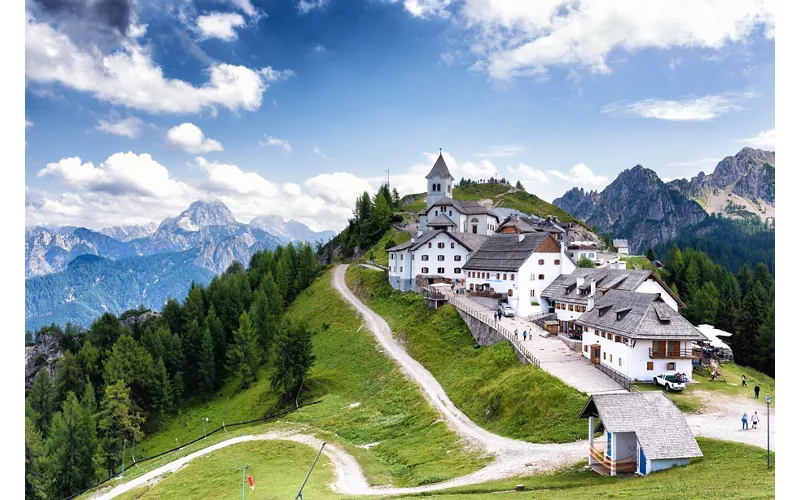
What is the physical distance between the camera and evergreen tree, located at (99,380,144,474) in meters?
71.6

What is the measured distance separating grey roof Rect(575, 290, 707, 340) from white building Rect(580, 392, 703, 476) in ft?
52.4

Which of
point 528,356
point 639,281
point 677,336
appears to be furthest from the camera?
point 639,281

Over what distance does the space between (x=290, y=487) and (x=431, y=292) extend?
152ft

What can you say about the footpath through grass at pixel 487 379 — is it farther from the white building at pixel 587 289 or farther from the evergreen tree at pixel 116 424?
the evergreen tree at pixel 116 424

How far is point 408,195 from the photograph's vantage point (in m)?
198

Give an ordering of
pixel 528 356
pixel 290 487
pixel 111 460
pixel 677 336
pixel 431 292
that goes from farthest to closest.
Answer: pixel 431 292, pixel 111 460, pixel 528 356, pixel 677 336, pixel 290 487

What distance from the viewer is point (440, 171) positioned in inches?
5536

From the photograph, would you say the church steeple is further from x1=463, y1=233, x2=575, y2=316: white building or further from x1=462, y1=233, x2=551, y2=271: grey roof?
x1=463, y1=233, x2=575, y2=316: white building

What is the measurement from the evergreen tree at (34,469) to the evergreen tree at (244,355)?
2965 centimetres

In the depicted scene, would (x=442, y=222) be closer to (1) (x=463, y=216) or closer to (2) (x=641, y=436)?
(1) (x=463, y=216)

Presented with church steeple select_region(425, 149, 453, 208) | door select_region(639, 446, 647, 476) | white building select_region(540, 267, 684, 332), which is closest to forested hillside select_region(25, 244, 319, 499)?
white building select_region(540, 267, 684, 332)
